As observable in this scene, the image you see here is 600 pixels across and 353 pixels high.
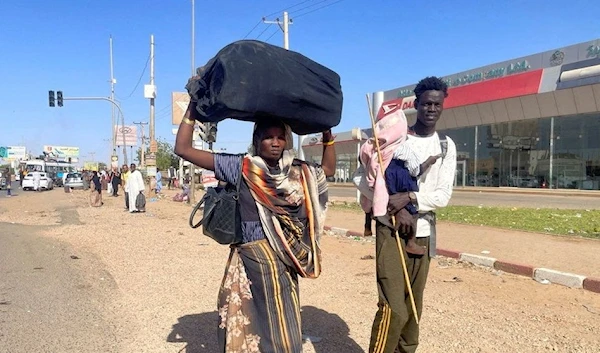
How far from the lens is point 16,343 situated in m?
3.93

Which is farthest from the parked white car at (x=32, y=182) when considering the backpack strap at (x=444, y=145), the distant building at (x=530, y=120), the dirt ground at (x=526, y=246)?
the backpack strap at (x=444, y=145)

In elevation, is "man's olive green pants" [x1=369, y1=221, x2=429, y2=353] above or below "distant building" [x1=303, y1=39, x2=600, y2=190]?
below

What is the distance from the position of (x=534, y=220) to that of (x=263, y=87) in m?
12.3

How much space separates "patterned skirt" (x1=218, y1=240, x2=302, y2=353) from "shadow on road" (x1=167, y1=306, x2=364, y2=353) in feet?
3.40

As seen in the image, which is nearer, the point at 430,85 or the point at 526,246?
the point at 430,85

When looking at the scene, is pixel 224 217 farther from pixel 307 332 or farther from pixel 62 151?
pixel 62 151

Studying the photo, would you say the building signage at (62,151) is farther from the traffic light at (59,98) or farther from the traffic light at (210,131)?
the traffic light at (210,131)

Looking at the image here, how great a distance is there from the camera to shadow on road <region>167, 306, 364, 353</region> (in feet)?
12.6

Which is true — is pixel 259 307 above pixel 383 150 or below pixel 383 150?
below

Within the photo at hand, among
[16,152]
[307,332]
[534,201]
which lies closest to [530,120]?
[534,201]

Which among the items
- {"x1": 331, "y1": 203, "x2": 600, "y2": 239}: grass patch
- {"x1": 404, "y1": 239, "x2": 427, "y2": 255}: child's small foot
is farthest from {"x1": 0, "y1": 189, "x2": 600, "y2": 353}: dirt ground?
{"x1": 331, "y1": 203, "x2": 600, "y2": 239}: grass patch

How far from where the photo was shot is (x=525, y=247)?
852 cm

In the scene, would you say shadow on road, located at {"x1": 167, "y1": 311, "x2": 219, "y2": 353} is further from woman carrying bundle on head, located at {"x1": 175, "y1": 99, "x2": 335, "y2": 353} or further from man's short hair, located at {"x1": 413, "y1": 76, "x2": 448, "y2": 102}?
man's short hair, located at {"x1": 413, "y1": 76, "x2": 448, "y2": 102}

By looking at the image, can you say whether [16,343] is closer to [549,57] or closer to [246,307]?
[246,307]
